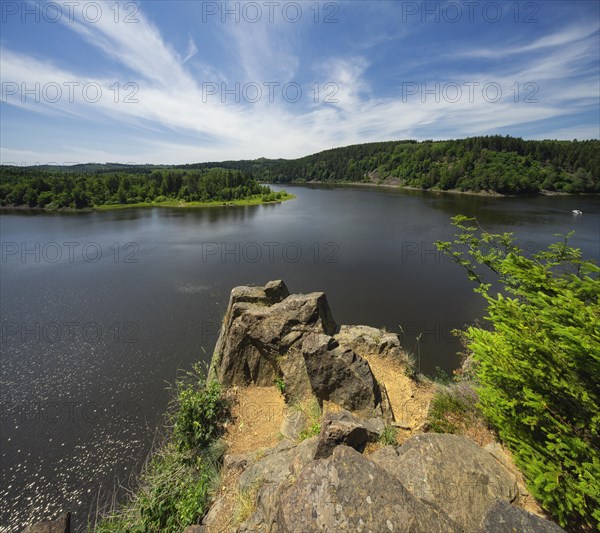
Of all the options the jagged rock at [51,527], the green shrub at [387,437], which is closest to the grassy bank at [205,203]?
the jagged rock at [51,527]

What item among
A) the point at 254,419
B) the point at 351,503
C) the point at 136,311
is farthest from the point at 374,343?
the point at 136,311

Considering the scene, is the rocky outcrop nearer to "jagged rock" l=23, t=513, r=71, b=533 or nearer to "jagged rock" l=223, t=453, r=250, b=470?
"jagged rock" l=223, t=453, r=250, b=470

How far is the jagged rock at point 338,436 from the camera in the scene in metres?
6.48

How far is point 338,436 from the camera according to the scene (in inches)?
255

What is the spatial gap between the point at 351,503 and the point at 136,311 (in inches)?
1065

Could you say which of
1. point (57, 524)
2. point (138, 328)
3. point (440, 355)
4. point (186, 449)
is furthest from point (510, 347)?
point (138, 328)

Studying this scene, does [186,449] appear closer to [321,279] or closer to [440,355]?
[440,355]

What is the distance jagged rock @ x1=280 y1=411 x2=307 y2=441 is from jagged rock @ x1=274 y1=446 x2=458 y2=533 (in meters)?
4.68

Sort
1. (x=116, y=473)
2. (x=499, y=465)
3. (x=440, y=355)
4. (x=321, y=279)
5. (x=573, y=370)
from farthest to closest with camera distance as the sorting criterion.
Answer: (x=321, y=279) → (x=440, y=355) → (x=116, y=473) → (x=499, y=465) → (x=573, y=370)

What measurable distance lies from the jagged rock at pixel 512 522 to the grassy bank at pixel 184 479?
21.0 feet

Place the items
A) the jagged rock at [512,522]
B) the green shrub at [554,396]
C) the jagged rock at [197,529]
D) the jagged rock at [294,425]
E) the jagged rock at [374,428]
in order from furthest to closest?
1. the jagged rock at [294,425]
2. the jagged rock at [374,428]
3. the jagged rock at [197,529]
4. the green shrub at [554,396]
5. the jagged rock at [512,522]

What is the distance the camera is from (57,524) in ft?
24.6

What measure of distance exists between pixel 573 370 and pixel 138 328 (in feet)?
84.9

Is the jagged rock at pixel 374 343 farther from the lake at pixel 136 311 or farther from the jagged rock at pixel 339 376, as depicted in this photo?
the lake at pixel 136 311
